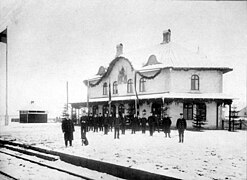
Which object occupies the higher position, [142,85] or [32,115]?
[142,85]

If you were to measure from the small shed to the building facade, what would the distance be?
1182 centimetres

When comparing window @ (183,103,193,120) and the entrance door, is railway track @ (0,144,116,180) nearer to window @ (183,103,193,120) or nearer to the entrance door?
the entrance door

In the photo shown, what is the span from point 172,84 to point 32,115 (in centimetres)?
1630

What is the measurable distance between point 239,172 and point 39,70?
185 inches

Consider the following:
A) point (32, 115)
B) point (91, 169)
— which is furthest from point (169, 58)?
point (32, 115)

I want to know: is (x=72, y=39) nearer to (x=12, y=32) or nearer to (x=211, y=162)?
(x=12, y=32)

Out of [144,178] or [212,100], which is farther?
[212,100]

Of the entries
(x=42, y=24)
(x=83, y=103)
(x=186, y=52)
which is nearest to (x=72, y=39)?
(x=42, y=24)

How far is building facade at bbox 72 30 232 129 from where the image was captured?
15.6m

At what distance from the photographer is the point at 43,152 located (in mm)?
7711

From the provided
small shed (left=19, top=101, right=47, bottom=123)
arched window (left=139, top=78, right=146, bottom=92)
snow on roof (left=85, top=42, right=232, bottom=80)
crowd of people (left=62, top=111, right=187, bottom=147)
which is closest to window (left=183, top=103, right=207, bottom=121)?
snow on roof (left=85, top=42, right=232, bottom=80)

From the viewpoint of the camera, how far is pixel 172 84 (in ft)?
52.6

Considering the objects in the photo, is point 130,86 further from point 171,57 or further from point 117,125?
point 117,125

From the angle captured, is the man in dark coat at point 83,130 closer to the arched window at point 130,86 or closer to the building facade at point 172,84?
the building facade at point 172,84
